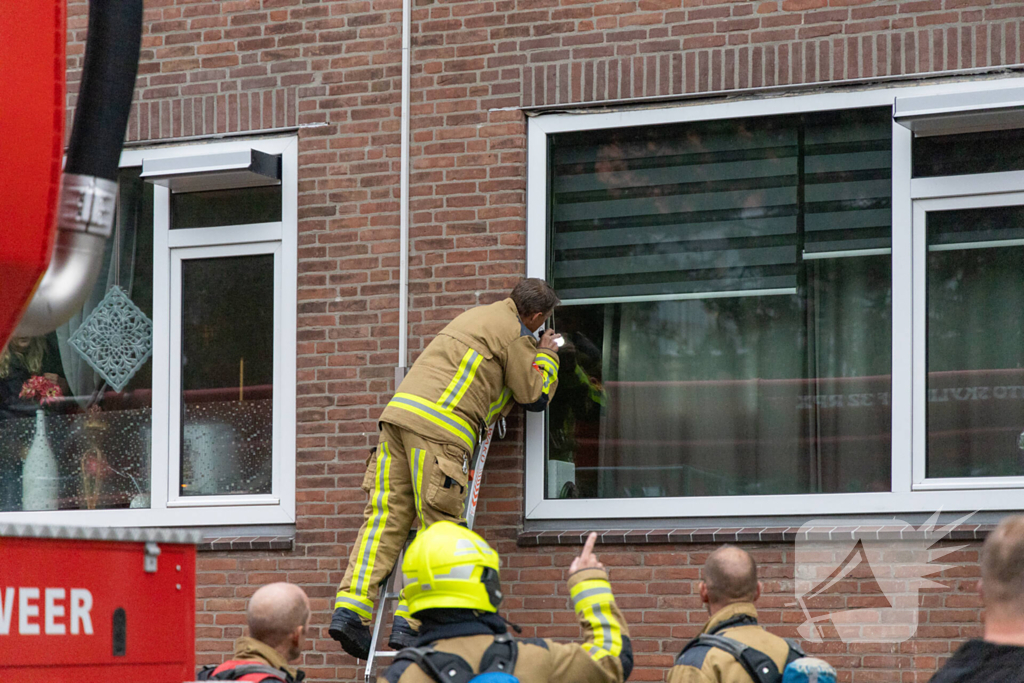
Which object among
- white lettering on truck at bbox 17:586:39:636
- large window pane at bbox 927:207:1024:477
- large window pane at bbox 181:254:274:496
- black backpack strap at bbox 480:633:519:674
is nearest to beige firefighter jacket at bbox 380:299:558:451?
large window pane at bbox 181:254:274:496

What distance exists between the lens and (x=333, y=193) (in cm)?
786

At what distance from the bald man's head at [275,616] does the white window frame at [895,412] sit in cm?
294

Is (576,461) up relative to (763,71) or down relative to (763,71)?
down

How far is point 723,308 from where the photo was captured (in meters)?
7.29

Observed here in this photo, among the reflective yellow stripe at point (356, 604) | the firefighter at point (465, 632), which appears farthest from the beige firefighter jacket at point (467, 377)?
the firefighter at point (465, 632)

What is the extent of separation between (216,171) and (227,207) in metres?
0.36

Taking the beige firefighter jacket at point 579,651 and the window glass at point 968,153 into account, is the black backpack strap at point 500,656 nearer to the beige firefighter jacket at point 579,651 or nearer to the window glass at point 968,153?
the beige firefighter jacket at point 579,651

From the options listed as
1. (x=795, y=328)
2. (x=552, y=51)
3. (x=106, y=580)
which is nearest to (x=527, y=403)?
(x=795, y=328)

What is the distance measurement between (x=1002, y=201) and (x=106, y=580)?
4886 millimetres

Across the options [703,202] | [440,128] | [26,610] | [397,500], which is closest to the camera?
[26,610]

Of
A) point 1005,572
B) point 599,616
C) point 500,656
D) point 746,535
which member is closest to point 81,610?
point 500,656

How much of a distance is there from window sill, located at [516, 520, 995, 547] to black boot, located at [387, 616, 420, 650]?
0.88m

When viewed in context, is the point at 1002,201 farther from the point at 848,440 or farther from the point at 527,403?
the point at 527,403

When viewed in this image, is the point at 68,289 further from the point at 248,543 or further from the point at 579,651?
the point at 248,543
